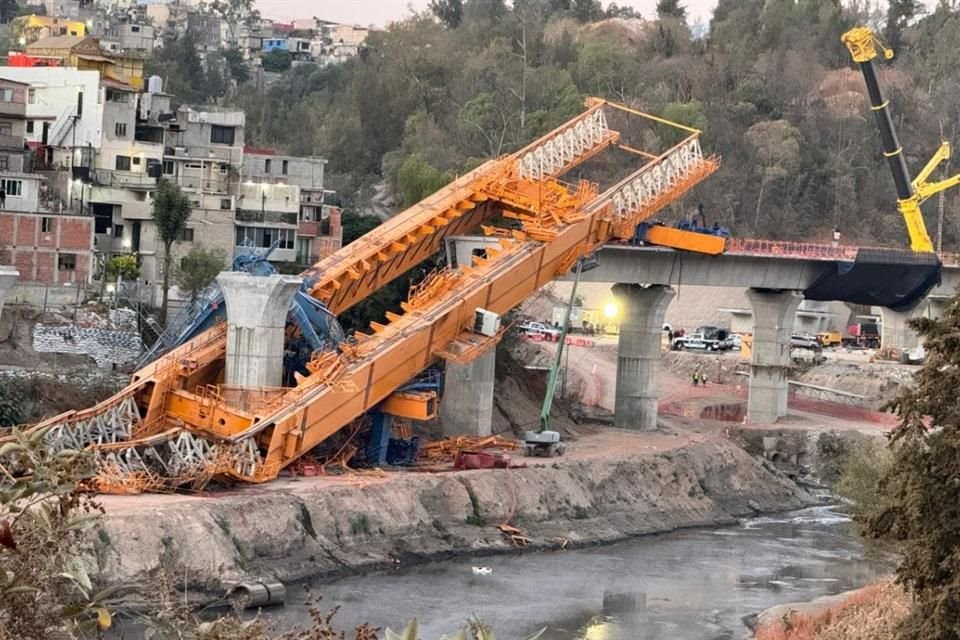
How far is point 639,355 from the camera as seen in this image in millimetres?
84125

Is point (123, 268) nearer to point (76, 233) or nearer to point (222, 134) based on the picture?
point (76, 233)

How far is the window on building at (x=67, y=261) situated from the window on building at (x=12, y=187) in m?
3.48

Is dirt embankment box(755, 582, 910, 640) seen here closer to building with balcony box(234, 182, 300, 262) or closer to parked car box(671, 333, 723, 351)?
building with balcony box(234, 182, 300, 262)

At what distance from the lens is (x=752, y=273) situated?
87250 millimetres

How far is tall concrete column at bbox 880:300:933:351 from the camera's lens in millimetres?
98188

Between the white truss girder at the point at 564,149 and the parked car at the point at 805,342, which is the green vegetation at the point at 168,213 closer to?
the white truss girder at the point at 564,149

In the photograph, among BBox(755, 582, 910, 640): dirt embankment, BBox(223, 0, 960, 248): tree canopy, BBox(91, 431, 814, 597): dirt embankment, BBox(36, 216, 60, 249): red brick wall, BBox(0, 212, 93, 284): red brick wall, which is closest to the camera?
BBox(755, 582, 910, 640): dirt embankment

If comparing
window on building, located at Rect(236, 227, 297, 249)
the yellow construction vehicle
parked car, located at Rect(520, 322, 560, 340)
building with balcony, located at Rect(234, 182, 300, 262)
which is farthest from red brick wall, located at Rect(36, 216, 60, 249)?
the yellow construction vehicle

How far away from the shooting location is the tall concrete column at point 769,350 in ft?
292

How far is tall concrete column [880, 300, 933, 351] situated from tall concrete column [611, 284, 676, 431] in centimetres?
1822

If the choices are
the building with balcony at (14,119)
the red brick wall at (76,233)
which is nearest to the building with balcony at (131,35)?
the building with balcony at (14,119)

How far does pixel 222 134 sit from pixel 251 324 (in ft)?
104

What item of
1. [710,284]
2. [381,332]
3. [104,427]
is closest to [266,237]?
[710,284]

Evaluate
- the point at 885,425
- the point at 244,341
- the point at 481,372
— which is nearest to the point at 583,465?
the point at 481,372
